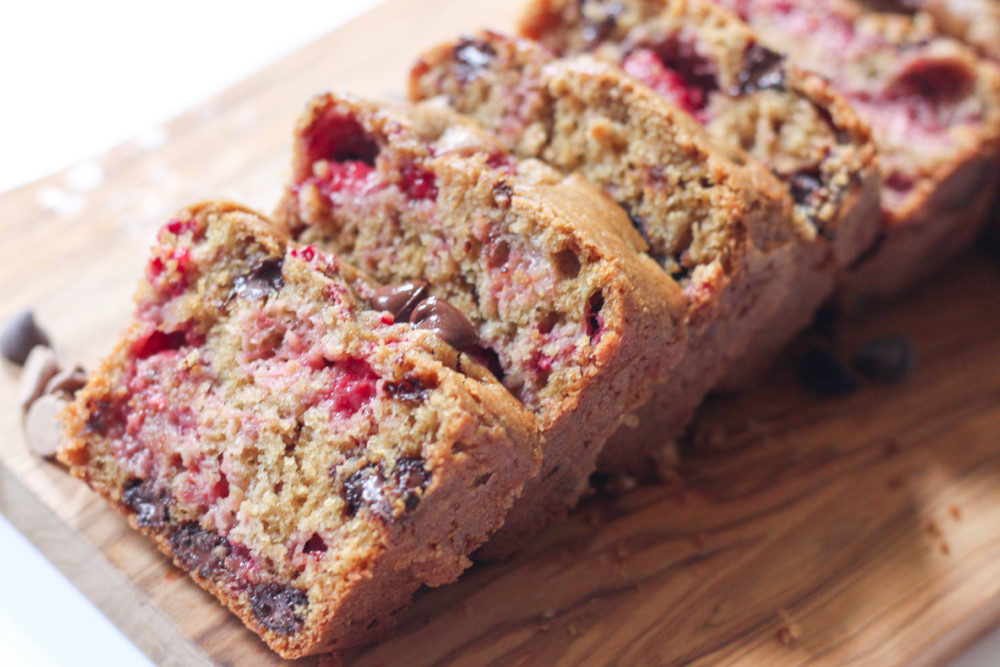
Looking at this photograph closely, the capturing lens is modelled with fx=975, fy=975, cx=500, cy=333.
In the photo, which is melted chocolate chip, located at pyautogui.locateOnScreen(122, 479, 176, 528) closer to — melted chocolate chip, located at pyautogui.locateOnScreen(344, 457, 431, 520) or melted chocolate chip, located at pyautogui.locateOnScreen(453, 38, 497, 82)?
melted chocolate chip, located at pyautogui.locateOnScreen(344, 457, 431, 520)

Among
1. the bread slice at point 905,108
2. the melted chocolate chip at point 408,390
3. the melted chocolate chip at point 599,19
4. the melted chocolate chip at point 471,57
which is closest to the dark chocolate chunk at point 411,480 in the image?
the melted chocolate chip at point 408,390

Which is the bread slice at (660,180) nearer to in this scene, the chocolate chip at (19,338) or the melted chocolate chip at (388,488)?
the melted chocolate chip at (388,488)

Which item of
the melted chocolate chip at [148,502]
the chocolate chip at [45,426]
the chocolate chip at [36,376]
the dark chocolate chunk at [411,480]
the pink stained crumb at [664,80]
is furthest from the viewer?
the pink stained crumb at [664,80]

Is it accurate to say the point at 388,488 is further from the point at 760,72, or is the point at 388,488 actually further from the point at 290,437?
the point at 760,72

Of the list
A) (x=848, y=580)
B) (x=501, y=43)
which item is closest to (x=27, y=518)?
(x=501, y=43)

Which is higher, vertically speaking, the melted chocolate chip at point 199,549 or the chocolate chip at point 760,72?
the chocolate chip at point 760,72

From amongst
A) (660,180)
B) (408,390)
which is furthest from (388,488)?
(660,180)
